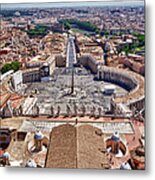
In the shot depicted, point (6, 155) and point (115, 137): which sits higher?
point (115, 137)

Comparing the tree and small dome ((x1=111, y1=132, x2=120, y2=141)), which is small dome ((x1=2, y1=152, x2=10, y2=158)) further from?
small dome ((x1=111, y1=132, x2=120, y2=141))

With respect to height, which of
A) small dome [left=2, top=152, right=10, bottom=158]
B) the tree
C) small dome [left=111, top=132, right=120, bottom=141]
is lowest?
small dome [left=2, top=152, right=10, bottom=158]

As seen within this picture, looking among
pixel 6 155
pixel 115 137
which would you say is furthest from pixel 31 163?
pixel 115 137

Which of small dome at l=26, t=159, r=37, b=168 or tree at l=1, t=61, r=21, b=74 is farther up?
tree at l=1, t=61, r=21, b=74

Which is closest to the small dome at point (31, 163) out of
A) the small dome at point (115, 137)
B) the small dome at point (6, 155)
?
the small dome at point (6, 155)

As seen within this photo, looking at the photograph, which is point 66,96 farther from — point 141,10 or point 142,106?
point 141,10

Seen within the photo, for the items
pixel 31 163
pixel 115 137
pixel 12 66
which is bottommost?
pixel 31 163

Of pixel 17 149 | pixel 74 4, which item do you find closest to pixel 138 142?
pixel 17 149

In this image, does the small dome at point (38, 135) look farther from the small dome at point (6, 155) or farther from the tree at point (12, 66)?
the tree at point (12, 66)

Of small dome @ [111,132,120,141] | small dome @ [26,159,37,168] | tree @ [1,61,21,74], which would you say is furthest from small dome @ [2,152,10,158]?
small dome @ [111,132,120,141]

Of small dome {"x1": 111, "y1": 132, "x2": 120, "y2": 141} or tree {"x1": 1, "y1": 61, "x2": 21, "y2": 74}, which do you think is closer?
small dome {"x1": 111, "y1": 132, "x2": 120, "y2": 141}

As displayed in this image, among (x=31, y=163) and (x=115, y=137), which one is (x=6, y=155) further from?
(x=115, y=137)
